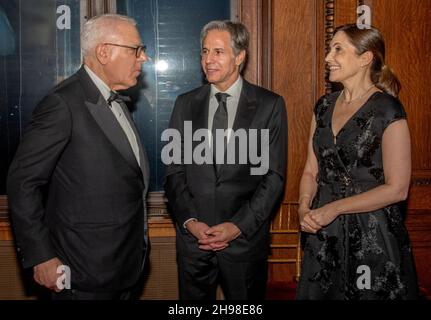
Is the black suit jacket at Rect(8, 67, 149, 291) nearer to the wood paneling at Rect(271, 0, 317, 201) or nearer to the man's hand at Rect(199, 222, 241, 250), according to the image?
the man's hand at Rect(199, 222, 241, 250)

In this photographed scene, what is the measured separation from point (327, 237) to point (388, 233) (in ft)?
0.95

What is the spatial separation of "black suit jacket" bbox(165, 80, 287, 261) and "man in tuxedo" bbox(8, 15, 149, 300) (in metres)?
0.39

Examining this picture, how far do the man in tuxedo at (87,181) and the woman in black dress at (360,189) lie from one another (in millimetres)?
912

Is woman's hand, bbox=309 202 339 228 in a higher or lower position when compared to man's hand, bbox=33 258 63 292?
higher

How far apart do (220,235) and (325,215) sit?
539 mm

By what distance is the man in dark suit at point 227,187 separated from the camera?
2629 millimetres

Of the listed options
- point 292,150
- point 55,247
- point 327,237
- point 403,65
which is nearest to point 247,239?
point 327,237

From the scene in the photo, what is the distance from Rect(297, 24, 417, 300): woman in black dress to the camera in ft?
7.78

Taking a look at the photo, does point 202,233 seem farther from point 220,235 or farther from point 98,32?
Answer: point 98,32

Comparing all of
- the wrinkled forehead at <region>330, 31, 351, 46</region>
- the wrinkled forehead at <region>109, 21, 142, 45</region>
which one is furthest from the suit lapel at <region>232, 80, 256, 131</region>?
the wrinkled forehead at <region>109, 21, 142, 45</region>

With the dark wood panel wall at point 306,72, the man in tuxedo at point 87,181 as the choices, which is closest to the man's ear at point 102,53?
the man in tuxedo at point 87,181

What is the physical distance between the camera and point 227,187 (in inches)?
104

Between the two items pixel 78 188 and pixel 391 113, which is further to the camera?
pixel 391 113

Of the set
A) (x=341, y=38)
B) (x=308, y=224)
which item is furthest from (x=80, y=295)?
(x=341, y=38)
